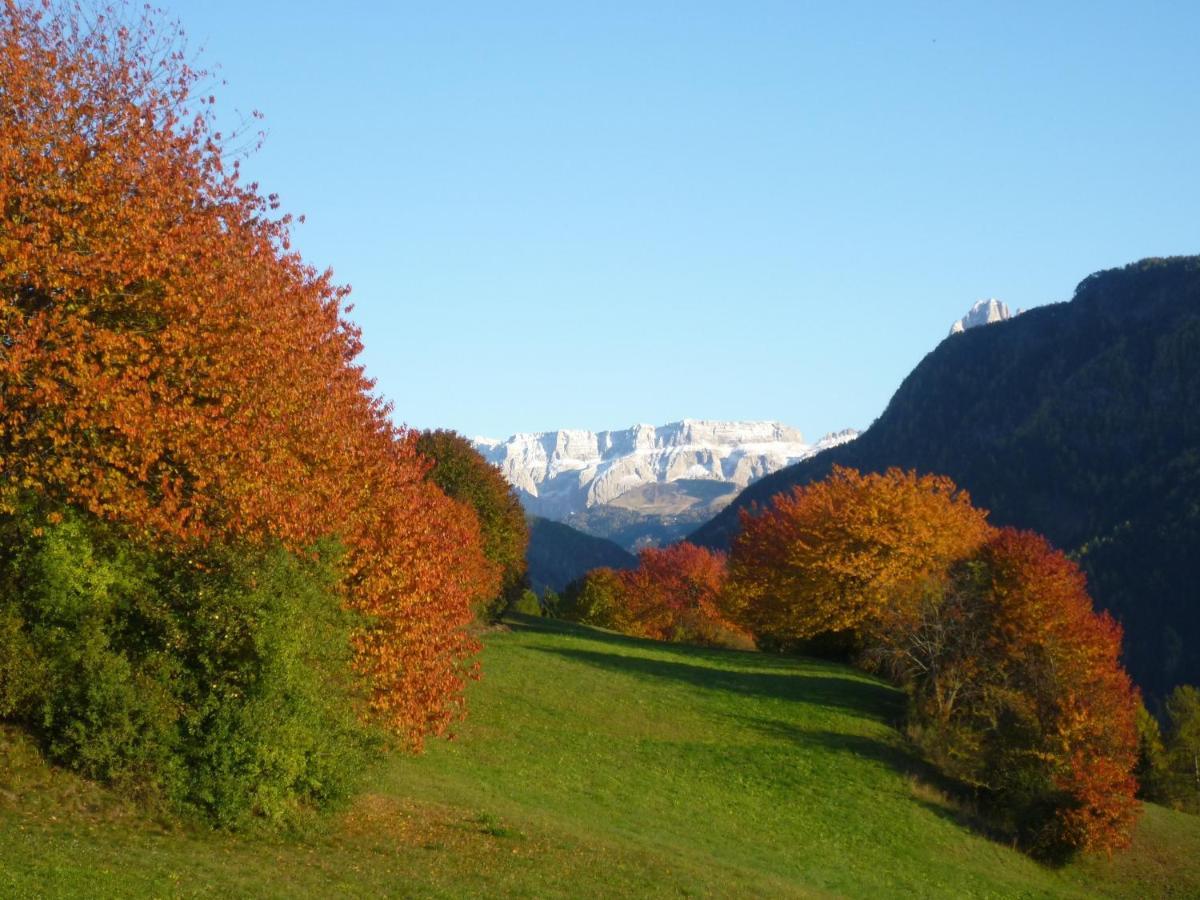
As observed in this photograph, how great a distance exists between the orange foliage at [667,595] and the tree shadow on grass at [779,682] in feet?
200

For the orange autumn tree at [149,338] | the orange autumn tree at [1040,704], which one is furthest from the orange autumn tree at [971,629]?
the orange autumn tree at [149,338]

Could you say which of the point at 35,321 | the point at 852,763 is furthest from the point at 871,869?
the point at 35,321

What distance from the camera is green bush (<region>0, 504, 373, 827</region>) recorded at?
71.9 feet

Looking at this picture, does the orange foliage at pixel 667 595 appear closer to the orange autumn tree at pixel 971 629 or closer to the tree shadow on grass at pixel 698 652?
the tree shadow on grass at pixel 698 652

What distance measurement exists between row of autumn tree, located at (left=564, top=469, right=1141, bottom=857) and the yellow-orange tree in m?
0.11

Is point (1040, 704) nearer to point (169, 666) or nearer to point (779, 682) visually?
point (779, 682)

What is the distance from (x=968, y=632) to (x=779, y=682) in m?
11.1

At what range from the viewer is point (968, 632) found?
60250 millimetres

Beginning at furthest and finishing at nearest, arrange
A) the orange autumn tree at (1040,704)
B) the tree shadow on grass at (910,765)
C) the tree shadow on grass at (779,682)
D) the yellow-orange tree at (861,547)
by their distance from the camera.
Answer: the yellow-orange tree at (861,547)
the tree shadow on grass at (779,682)
the tree shadow on grass at (910,765)
the orange autumn tree at (1040,704)

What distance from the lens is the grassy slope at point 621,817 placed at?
67.9 ft

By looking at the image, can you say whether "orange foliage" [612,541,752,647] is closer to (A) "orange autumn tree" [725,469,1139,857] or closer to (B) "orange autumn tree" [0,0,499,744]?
(A) "orange autumn tree" [725,469,1139,857]

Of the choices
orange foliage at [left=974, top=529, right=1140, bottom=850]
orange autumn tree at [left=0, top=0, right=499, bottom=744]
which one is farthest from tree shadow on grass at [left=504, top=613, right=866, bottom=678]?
orange autumn tree at [left=0, top=0, right=499, bottom=744]

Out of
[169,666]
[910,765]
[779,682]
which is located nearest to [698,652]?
[779,682]

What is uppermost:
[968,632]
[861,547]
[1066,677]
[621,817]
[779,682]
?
[861,547]
